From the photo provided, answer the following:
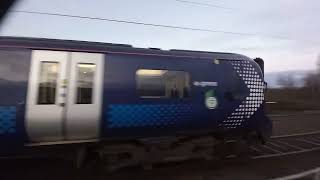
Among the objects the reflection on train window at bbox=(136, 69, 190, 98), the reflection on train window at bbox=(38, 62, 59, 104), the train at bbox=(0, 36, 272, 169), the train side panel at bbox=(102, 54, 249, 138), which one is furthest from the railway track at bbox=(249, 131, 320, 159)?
the reflection on train window at bbox=(38, 62, 59, 104)

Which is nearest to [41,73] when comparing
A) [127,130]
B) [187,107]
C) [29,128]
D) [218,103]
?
[29,128]

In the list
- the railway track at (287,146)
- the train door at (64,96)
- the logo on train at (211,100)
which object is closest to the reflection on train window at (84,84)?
the train door at (64,96)

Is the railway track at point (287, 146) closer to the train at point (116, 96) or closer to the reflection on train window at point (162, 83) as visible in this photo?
the train at point (116, 96)

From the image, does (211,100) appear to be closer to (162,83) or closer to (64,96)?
(162,83)

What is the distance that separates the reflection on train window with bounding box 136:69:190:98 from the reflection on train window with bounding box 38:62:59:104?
1.83 metres

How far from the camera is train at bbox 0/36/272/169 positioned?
8945 millimetres

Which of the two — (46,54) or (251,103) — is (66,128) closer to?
(46,54)

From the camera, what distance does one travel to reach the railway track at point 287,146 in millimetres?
13767

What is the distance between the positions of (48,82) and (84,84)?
0.74m

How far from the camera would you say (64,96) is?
30.3 ft

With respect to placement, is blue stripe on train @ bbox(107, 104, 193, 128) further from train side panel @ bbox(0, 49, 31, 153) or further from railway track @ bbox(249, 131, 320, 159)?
railway track @ bbox(249, 131, 320, 159)

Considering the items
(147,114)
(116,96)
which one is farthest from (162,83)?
(116,96)

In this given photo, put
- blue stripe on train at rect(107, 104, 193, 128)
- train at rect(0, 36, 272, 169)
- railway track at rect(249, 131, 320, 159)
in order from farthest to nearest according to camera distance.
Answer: railway track at rect(249, 131, 320, 159), blue stripe on train at rect(107, 104, 193, 128), train at rect(0, 36, 272, 169)

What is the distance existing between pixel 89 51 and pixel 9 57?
1601 mm
